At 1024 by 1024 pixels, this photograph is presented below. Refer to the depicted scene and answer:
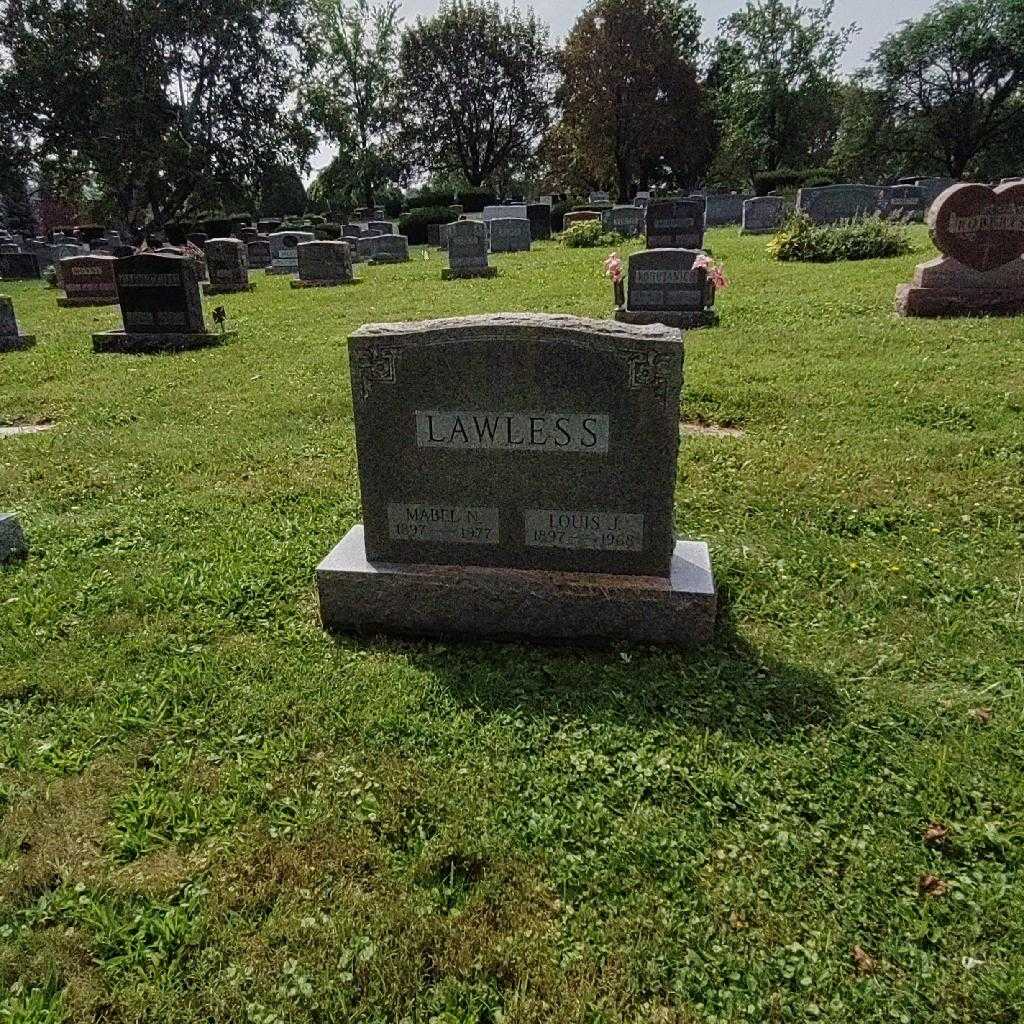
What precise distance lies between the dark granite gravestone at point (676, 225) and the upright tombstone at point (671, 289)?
983cm

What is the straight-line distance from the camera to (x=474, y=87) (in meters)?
52.9

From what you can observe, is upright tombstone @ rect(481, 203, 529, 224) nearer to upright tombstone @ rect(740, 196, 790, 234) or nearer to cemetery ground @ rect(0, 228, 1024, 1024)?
upright tombstone @ rect(740, 196, 790, 234)

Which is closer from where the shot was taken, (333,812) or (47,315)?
(333,812)

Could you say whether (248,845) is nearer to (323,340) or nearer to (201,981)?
(201,981)

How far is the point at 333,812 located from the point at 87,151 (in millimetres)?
37466

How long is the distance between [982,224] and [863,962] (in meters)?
10.6

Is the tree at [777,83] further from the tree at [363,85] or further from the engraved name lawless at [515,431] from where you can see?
the engraved name lawless at [515,431]

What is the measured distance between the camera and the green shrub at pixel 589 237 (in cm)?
2370

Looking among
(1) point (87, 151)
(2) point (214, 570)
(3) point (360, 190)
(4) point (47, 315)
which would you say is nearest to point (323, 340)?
(2) point (214, 570)

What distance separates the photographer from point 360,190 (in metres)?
51.7

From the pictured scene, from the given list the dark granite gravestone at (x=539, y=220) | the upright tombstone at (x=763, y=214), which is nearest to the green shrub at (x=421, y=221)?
the dark granite gravestone at (x=539, y=220)

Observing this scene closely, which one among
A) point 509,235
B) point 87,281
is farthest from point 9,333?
point 509,235

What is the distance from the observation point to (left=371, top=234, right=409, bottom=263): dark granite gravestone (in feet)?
79.7

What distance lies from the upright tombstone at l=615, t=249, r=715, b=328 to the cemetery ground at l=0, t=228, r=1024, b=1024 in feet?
19.1
